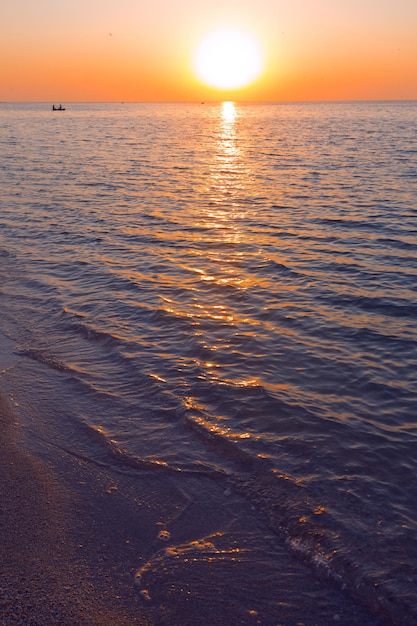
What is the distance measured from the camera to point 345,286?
52.8 feet

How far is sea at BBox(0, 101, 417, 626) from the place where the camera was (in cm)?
704

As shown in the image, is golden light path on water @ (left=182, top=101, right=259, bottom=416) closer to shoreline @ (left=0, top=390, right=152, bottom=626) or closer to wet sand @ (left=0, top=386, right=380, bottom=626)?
wet sand @ (left=0, top=386, right=380, bottom=626)

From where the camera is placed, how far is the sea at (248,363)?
704 centimetres

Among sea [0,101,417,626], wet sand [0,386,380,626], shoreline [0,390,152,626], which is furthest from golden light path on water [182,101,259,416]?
shoreline [0,390,152,626]

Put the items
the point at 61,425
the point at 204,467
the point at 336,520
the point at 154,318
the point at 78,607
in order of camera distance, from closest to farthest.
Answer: the point at 78,607 → the point at 336,520 → the point at 204,467 → the point at 61,425 → the point at 154,318

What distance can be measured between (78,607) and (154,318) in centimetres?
899

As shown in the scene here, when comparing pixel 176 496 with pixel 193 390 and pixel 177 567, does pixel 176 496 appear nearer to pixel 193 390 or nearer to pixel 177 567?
pixel 177 567

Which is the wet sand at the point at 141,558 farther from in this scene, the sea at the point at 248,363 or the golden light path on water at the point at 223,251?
the golden light path on water at the point at 223,251

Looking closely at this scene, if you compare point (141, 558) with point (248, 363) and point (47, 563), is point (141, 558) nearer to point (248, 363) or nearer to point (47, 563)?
point (47, 563)

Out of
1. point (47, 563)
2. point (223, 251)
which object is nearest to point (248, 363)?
point (47, 563)

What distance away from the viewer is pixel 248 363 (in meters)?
11.5

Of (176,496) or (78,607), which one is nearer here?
(78,607)

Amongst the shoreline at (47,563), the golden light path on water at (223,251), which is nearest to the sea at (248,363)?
the golden light path on water at (223,251)

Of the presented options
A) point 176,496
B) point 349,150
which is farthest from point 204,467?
point 349,150
